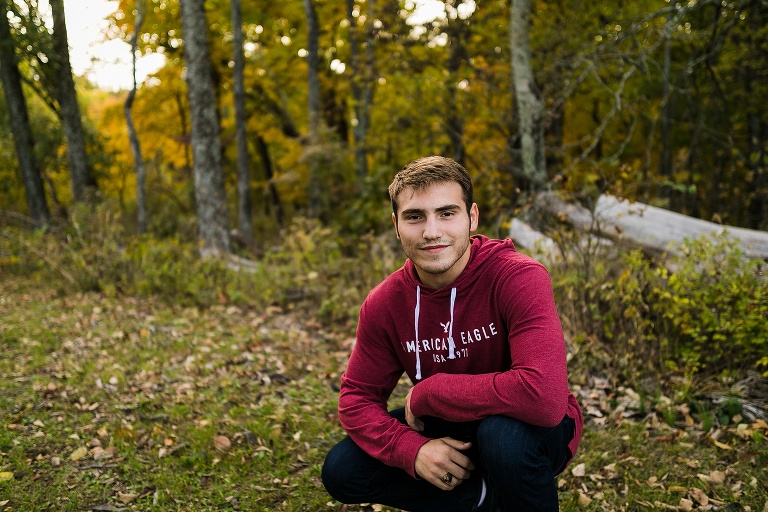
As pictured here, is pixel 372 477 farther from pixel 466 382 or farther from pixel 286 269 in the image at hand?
pixel 286 269

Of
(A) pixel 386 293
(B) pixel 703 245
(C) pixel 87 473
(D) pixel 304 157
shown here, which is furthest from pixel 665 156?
(C) pixel 87 473

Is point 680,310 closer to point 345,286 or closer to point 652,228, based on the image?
point 652,228

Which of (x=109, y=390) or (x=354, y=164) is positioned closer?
(x=109, y=390)

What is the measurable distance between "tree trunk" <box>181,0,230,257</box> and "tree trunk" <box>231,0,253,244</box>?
15.5ft

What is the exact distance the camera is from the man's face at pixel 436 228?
235 cm

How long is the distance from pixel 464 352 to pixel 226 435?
7.05 ft

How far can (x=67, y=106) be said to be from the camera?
40.4 feet

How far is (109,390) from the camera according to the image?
14.7 ft

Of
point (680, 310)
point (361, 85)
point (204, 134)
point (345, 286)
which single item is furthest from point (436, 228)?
point (361, 85)

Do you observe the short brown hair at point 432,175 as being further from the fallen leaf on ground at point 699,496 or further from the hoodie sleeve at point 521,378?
the fallen leaf on ground at point 699,496

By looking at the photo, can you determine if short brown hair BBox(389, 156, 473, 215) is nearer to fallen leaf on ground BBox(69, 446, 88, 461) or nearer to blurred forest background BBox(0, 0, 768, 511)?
blurred forest background BBox(0, 0, 768, 511)

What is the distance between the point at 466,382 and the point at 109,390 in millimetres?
3486

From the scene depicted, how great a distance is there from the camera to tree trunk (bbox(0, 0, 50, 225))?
12.0m

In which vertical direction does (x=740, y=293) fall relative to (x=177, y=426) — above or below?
above
